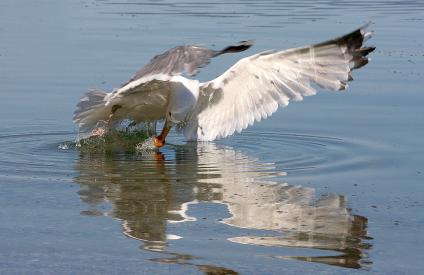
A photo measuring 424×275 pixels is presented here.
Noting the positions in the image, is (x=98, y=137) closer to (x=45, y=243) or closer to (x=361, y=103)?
(x=361, y=103)

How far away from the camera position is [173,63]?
8.64 metres

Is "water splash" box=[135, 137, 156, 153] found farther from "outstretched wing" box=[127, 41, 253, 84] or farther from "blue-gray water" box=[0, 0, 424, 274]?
"outstretched wing" box=[127, 41, 253, 84]

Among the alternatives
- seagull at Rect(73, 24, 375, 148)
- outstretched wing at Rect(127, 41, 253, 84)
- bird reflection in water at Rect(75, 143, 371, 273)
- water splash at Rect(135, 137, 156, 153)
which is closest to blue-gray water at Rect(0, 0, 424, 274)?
bird reflection in water at Rect(75, 143, 371, 273)

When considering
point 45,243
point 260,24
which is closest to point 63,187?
point 45,243

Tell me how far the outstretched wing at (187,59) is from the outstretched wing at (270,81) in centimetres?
92

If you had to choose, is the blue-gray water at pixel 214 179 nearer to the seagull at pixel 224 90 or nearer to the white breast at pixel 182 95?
the seagull at pixel 224 90

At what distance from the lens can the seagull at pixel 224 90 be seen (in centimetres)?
934

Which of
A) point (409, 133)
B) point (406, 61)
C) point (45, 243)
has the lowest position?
point (45, 243)

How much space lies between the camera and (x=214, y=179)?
869 cm

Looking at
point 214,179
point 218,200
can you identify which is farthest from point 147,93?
point 218,200

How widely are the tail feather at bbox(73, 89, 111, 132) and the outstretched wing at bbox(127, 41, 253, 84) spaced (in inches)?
40.8

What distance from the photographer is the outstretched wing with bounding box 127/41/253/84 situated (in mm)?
8406

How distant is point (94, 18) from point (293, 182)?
10708 mm

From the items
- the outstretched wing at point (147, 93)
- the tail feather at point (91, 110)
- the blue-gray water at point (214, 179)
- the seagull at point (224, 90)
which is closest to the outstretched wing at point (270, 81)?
the seagull at point (224, 90)
